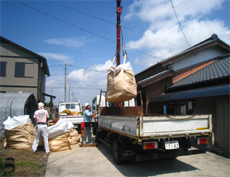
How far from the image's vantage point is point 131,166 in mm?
5992

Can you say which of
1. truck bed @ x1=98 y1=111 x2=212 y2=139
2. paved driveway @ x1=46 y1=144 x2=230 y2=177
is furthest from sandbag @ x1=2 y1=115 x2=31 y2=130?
truck bed @ x1=98 y1=111 x2=212 y2=139

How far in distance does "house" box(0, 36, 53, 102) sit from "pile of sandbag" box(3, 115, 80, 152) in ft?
36.2

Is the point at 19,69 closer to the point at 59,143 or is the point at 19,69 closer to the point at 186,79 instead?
the point at 59,143

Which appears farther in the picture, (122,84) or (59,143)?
(59,143)

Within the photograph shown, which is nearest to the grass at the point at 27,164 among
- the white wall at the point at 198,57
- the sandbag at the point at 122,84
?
the sandbag at the point at 122,84

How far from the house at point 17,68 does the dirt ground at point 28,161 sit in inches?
459

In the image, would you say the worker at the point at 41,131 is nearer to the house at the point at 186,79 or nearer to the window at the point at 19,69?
the house at the point at 186,79

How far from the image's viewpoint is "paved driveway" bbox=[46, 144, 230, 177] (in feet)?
17.6

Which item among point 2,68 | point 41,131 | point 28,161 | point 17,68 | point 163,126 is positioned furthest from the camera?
point 17,68

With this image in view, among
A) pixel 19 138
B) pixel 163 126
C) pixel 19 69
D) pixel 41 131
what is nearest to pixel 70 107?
pixel 19 69

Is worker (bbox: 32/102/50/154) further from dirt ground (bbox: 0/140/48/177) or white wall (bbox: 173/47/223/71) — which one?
white wall (bbox: 173/47/223/71)

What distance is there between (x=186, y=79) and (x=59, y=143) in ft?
28.6

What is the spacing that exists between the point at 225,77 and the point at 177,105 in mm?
3346

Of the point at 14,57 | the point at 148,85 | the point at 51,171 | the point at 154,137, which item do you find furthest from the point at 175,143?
the point at 14,57
